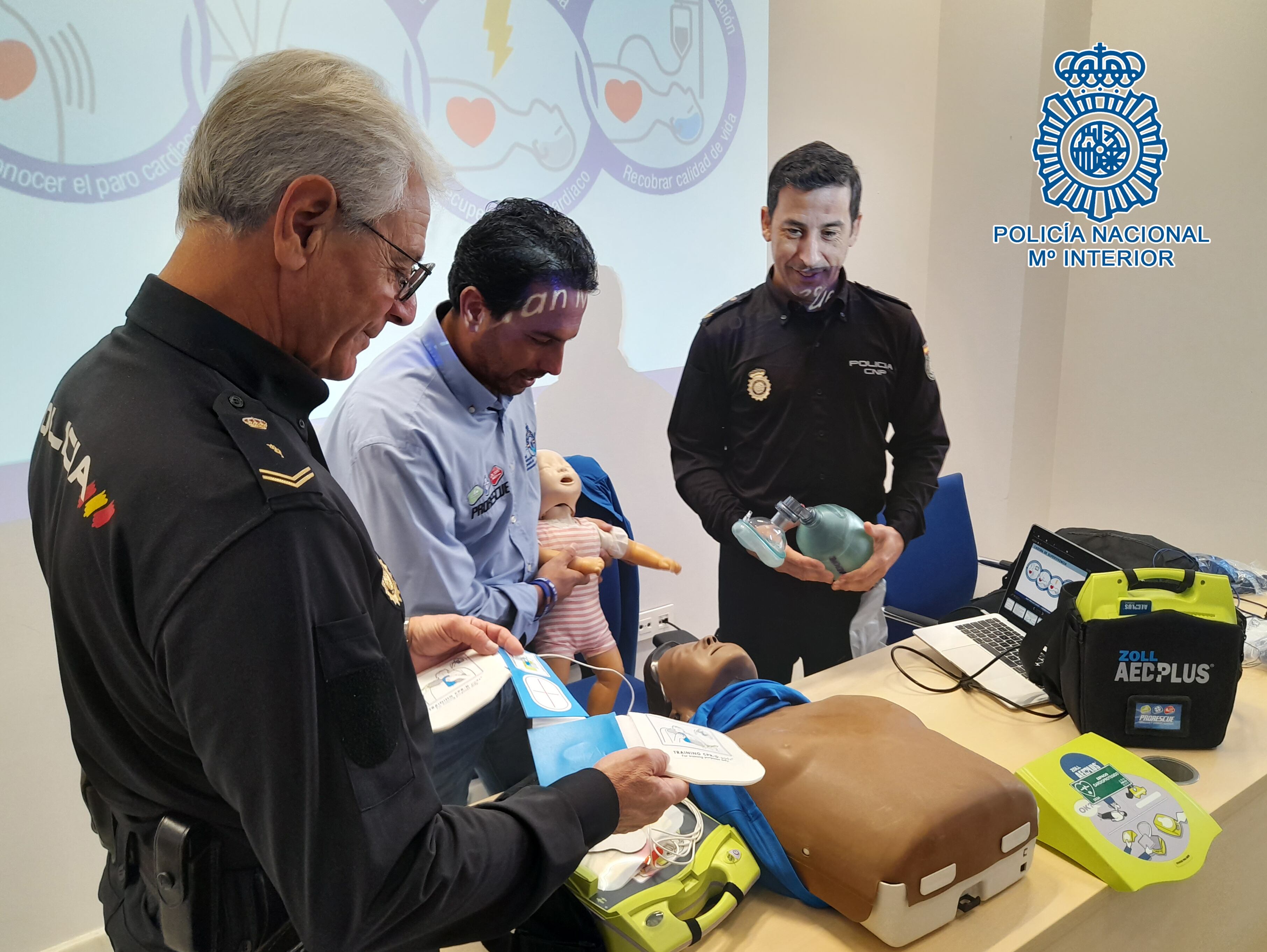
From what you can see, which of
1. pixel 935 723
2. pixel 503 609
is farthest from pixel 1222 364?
pixel 503 609

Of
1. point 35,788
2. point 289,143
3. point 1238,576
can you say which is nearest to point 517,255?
point 289,143

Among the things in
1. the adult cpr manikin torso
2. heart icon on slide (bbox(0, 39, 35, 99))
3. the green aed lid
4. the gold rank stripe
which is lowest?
the adult cpr manikin torso

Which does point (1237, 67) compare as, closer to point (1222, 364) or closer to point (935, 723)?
point (1222, 364)

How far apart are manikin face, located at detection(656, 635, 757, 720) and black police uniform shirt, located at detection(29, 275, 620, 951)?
910 mm

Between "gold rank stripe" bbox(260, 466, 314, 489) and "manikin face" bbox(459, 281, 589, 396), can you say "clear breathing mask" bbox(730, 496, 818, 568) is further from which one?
"gold rank stripe" bbox(260, 466, 314, 489)

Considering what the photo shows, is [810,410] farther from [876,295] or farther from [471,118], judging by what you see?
[471,118]

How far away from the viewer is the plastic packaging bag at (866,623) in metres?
2.34

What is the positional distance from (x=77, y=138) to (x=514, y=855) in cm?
187

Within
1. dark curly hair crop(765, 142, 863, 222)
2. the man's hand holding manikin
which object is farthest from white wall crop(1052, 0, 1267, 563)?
the man's hand holding manikin

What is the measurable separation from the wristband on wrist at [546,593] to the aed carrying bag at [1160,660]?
1.03m

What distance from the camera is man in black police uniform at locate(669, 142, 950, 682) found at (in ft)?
7.24

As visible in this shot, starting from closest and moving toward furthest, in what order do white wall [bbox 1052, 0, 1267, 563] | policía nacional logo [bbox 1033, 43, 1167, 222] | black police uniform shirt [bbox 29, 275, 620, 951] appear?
black police uniform shirt [bbox 29, 275, 620, 951] → white wall [bbox 1052, 0, 1267, 563] → policía nacional logo [bbox 1033, 43, 1167, 222]

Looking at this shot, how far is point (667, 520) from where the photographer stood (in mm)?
3135

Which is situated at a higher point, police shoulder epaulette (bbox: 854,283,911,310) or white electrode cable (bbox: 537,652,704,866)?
police shoulder epaulette (bbox: 854,283,911,310)
